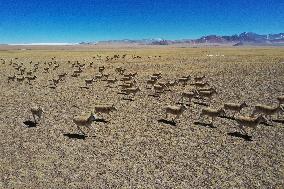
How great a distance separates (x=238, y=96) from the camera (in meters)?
27.9

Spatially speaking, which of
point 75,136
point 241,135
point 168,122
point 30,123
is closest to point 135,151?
point 75,136

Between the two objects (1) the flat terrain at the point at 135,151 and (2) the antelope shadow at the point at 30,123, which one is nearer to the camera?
(1) the flat terrain at the point at 135,151

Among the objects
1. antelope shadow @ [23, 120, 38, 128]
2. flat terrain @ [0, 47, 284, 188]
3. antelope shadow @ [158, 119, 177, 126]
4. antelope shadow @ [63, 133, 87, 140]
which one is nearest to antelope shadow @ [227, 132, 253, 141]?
flat terrain @ [0, 47, 284, 188]

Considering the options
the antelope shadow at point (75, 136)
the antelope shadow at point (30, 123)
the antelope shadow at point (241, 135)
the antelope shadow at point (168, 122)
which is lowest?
the antelope shadow at point (241, 135)

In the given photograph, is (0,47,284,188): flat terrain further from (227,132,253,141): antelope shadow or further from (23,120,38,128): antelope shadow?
(23,120,38,128): antelope shadow

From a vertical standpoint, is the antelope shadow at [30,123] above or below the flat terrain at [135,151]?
above

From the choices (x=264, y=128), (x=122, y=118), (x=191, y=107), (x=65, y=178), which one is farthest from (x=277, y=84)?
(x=65, y=178)

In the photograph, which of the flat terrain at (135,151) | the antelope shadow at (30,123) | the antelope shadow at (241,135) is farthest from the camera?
the antelope shadow at (30,123)

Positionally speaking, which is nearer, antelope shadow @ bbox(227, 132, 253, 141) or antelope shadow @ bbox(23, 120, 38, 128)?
antelope shadow @ bbox(227, 132, 253, 141)

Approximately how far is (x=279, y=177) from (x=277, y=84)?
2190cm

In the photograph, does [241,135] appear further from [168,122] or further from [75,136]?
[75,136]

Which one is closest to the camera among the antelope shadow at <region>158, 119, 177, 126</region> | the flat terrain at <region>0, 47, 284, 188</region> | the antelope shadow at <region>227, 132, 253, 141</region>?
the flat terrain at <region>0, 47, 284, 188</region>

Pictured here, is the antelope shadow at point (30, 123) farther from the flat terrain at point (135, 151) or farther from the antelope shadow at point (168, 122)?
the antelope shadow at point (168, 122)

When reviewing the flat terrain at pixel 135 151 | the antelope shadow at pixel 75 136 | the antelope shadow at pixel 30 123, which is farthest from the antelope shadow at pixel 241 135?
the antelope shadow at pixel 30 123
